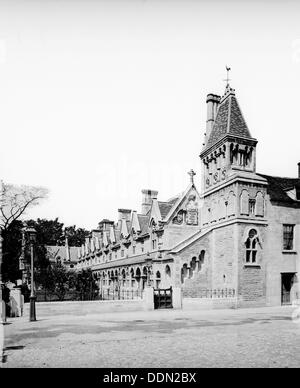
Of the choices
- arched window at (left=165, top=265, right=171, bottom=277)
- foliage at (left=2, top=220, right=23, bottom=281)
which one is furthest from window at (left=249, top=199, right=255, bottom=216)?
foliage at (left=2, top=220, right=23, bottom=281)

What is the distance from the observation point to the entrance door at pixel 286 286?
2861 centimetres

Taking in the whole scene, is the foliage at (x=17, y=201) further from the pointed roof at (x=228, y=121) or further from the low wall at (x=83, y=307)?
the pointed roof at (x=228, y=121)

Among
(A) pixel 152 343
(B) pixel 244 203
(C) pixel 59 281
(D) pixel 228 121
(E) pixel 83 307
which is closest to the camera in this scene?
(A) pixel 152 343

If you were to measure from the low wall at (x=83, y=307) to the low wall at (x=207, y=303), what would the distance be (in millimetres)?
3048

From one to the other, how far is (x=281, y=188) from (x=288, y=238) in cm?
456

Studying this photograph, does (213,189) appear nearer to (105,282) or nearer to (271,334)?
(271,334)

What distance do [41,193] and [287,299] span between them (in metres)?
20.1

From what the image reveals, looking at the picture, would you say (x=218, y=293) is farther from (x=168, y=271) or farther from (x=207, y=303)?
(x=168, y=271)

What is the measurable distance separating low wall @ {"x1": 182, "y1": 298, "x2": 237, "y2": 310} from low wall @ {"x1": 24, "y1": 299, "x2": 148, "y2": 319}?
305 centimetres

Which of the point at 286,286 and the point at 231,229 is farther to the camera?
the point at 286,286

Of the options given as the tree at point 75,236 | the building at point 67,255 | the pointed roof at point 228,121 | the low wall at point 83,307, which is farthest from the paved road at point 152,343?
the tree at point 75,236

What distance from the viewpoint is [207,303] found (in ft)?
83.1

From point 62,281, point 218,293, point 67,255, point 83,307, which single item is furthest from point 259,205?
point 67,255
